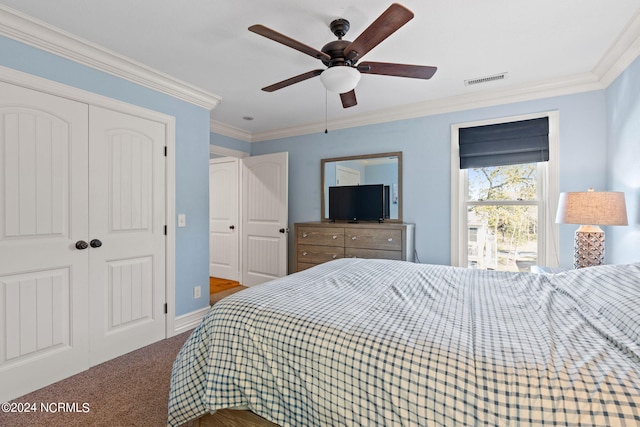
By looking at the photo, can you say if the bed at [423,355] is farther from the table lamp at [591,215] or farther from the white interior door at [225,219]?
the white interior door at [225,219]

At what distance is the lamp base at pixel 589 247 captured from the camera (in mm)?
2303

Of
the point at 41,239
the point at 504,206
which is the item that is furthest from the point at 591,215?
the point at 41,239

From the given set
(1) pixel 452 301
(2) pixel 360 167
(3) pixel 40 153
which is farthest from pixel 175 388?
(2) pixel 360 167

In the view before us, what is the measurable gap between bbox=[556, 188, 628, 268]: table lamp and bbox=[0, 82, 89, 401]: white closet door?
144 inches

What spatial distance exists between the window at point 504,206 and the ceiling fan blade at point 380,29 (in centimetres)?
203

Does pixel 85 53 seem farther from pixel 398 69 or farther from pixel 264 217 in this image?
pixel 264 217

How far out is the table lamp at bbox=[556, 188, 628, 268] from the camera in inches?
84.0

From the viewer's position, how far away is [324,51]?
6.02ft

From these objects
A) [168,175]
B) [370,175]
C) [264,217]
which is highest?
[370,175]

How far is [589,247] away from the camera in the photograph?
2.32 m

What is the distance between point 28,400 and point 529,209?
4.36 meters

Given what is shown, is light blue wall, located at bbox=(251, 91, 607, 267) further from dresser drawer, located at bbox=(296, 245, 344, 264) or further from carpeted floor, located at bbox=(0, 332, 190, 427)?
carpeted floor, located at bbox=(0, 332, 190, 427)

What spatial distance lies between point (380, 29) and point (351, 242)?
236 centimetres

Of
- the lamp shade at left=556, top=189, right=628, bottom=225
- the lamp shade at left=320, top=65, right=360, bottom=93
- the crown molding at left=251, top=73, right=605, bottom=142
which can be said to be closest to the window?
the crown molding at left=251, top=73, right=605, bottom=142
